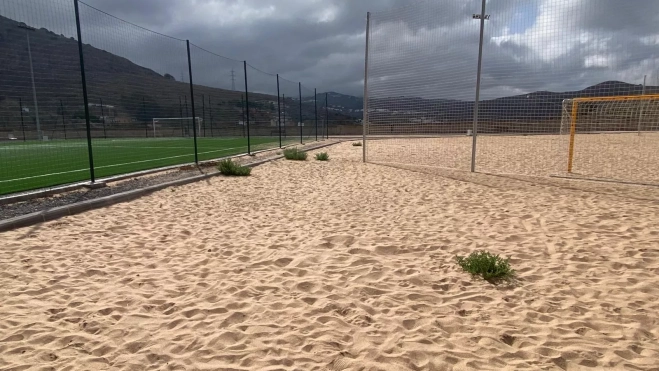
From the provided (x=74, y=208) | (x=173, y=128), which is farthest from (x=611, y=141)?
(x=173, y=128)

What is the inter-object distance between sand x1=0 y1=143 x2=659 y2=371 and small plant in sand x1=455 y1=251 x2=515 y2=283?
116 millimetres

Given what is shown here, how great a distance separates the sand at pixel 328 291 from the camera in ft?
7.50

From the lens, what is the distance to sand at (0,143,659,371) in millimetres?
2285

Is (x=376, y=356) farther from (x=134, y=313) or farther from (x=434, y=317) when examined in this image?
(x=134, y=313)

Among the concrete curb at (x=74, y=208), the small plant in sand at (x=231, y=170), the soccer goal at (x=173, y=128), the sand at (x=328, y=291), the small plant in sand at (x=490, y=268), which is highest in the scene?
the soccer goal at (x=173, y=128)

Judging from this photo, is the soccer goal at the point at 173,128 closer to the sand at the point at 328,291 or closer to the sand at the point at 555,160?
the sand at the point at 555,160

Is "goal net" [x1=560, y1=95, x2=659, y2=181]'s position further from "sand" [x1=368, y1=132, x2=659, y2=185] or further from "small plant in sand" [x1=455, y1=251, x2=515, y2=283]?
"small plant in sand" [x1=455, y1=251, x2=515, y2=283]

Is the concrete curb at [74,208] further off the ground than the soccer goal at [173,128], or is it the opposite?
the soccer goal at [173,128]

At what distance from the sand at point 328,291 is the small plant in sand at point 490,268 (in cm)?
12

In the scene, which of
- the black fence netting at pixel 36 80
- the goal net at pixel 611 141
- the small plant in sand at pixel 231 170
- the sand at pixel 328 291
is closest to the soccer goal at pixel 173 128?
the black fence netting at pixel 36 80

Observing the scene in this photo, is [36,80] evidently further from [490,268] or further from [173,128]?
[173,128]

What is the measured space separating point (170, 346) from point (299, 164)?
1048 cm

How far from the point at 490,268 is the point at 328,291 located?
1503mm

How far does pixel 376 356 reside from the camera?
227 centimetres
